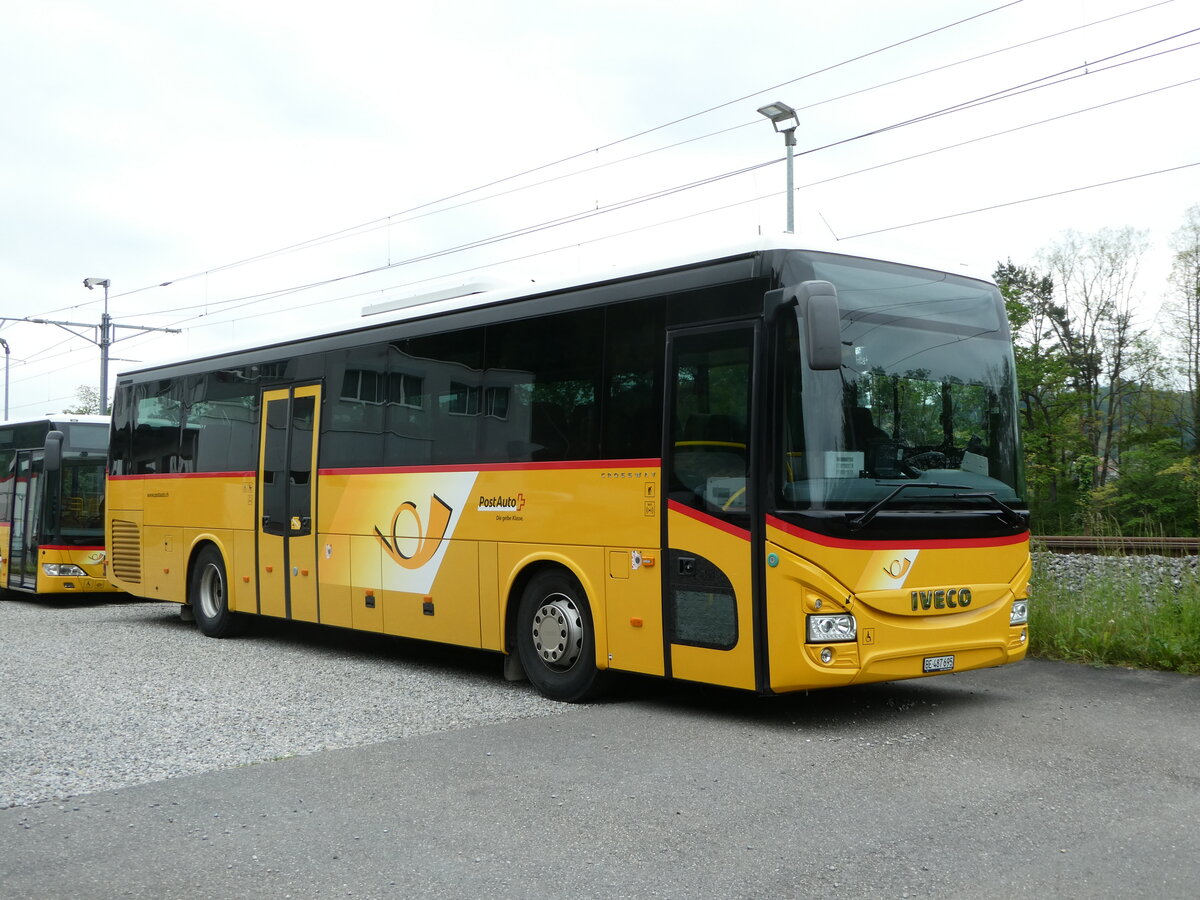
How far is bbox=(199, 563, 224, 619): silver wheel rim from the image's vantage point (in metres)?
13.9

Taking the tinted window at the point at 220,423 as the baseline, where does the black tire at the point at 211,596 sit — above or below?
below

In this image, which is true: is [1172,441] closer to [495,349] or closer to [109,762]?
[495,349]

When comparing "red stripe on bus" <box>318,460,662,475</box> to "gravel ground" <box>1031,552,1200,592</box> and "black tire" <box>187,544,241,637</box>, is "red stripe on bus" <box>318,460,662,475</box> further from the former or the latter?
"gravel ground" <box>1031,552,1200,592</box>

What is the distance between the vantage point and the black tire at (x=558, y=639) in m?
8.92

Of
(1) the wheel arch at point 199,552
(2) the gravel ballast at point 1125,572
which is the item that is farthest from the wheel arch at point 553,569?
(1) the wheel arch at point 199,552

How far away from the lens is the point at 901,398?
7914mm

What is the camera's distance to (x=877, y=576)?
25.3 feet

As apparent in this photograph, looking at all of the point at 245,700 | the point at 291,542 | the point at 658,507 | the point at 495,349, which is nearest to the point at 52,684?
the point at 245,700

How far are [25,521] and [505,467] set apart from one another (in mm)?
13004

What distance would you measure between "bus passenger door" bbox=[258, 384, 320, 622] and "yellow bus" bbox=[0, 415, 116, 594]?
7278 millimetres

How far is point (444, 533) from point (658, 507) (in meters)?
2.65

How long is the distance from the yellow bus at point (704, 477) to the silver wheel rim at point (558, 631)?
2 cm

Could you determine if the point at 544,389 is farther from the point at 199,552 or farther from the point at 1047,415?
the point at 1047,415

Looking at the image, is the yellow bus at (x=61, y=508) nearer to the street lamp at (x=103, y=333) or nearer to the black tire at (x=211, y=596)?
the black tire at (x=211, y=596)
